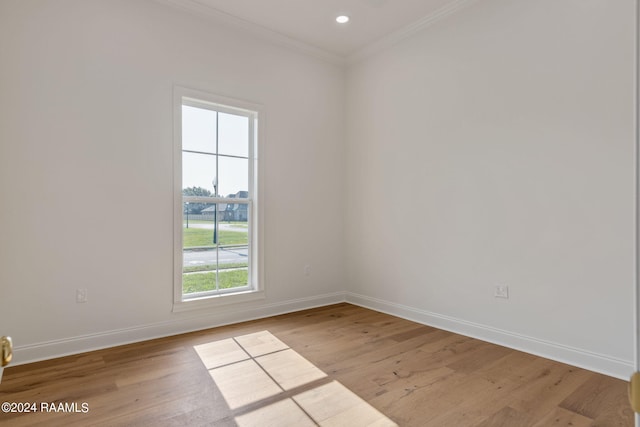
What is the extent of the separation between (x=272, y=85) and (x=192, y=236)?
5.97ft

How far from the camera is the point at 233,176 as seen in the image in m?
3.76

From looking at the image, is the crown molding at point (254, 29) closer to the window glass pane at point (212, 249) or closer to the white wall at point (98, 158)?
the white wall at point (98, 158)

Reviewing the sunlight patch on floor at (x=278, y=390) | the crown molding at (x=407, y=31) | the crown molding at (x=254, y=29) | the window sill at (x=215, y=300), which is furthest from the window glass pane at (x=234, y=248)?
the crown molding at (x=407, y=31)

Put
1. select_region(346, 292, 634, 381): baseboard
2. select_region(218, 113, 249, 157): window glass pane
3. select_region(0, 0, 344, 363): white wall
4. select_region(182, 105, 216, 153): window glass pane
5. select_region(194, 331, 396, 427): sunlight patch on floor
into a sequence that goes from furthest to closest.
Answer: select_region(218, 113, 249, 157): window glass pane
select_region(182, 105, 216, 153): window glass pane
select_region(0, 0, 344, 363): white wall
select_region(346, 292, 634, 381): baseboard
select_region(194, 331, 396, 427): sunlight patch on floor

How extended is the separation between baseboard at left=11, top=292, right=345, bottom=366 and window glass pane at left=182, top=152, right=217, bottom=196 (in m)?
1.23

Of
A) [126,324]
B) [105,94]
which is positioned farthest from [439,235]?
[105,94]

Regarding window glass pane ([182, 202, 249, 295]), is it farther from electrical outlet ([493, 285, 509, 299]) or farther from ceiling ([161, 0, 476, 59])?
electrical outlet ([493, 285, 509, 299])

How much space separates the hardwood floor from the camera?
6.39ft

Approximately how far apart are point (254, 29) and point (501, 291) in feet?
11.3

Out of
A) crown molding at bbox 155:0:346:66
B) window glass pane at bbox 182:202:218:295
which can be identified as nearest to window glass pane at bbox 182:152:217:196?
window glass pane at bbox 182:202:218:295

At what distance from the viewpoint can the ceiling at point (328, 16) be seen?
332cm

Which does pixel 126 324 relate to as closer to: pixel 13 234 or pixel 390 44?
pixel 13 234

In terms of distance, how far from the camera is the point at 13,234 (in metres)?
2.60

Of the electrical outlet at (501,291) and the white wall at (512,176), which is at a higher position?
the white wall at (512,176)
